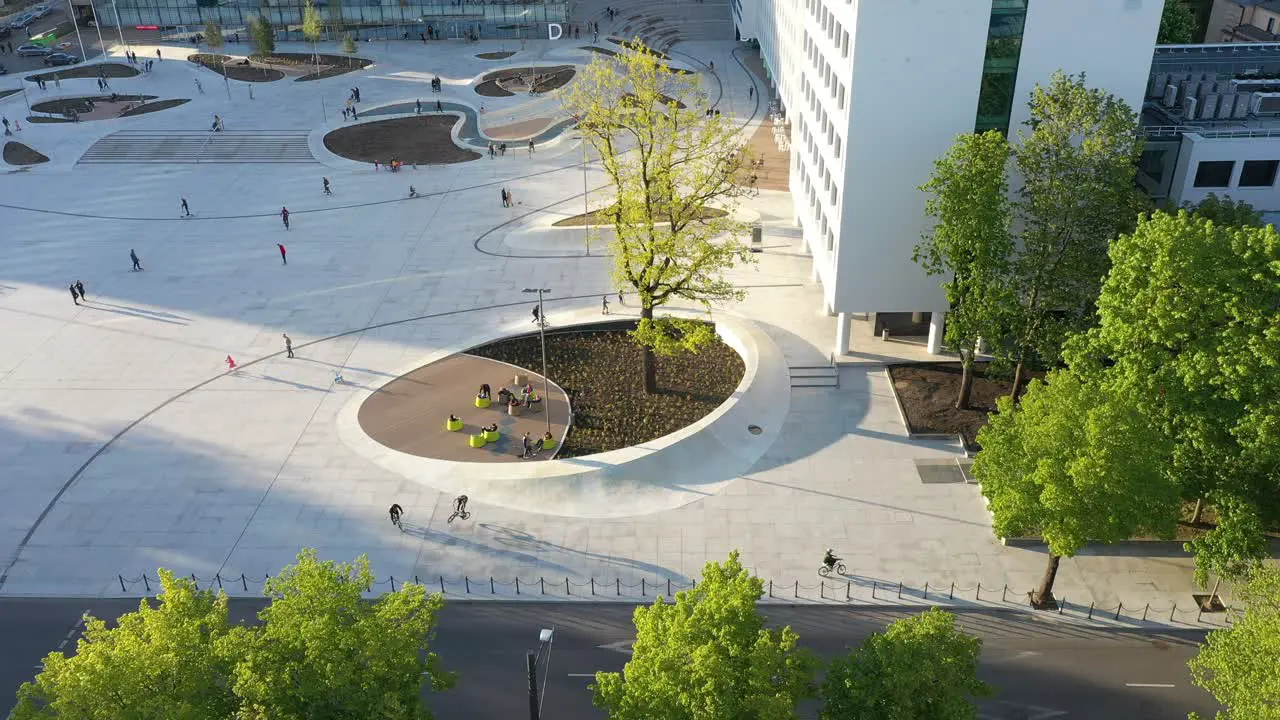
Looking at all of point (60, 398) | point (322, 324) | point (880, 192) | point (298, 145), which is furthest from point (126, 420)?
point (298, 145)

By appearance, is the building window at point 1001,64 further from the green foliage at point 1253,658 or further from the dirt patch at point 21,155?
the dirt patch at point 21,155

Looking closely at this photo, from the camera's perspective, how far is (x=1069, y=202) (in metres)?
41.5

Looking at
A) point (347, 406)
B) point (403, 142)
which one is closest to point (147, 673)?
point (347, 406)

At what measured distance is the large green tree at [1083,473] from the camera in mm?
32188

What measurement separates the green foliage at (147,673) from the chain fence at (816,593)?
13.9m

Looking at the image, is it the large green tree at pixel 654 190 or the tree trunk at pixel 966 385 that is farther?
the tree trunk at pixel 966 385

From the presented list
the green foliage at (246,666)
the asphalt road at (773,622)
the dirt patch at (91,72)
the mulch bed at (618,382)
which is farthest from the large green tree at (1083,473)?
the dirt patch at (91,72)

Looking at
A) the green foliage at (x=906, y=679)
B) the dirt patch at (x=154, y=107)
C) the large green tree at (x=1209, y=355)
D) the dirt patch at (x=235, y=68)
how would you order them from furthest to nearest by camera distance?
1. the dirt patch at (x=235, y=68)
2. the dirt patch at (x=154, y=107)
3. the large green tree at (x=1209, y=355)
4. the green foliage at (x=906, y=679)

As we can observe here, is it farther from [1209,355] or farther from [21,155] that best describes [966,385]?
[21,155]

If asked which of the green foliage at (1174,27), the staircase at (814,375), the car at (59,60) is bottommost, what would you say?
the staircase at (814,375)

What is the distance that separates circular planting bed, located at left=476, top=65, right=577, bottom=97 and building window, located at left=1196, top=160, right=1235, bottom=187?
71464 mm

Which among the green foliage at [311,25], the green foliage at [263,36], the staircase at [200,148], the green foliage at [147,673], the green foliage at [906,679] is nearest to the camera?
the green foliage at [147,673]

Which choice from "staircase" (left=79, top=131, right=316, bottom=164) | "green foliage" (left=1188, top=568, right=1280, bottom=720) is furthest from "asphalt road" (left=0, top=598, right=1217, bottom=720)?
"staircase" (left=79, top=131, right=316, bottom=164)

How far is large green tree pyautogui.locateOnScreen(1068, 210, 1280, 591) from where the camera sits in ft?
105
